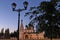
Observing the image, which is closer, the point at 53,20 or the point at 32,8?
the point at 53,20

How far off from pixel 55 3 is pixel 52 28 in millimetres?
2682

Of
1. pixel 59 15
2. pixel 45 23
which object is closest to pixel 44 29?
pixel 45 23

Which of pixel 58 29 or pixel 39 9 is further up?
pixel 39 9

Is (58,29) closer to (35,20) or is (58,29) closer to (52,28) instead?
(52,28)

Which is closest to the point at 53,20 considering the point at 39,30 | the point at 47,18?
the point at 47,18

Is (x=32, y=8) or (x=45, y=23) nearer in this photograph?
(x=45, y=23)

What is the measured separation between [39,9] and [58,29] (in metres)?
2.95

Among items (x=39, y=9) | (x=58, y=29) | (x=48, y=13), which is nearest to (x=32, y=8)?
(x=39, y=9)

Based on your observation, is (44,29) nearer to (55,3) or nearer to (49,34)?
(49,34)

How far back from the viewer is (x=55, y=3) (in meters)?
21.4

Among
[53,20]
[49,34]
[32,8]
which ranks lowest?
[49,34]

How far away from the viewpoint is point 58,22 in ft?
69.0

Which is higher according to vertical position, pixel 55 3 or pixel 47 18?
pixel 55 3

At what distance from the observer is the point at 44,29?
2103cm
